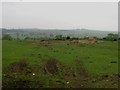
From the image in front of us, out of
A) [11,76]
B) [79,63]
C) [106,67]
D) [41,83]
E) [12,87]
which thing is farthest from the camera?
[79,63]

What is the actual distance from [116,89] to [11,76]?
5.84m

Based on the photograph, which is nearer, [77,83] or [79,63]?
[77,83]

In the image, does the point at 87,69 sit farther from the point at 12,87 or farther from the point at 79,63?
the point at 12,87

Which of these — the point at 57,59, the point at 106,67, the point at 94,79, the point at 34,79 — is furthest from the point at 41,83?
the point at 57,59

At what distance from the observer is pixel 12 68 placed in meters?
18.9

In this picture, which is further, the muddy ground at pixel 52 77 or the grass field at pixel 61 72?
the grass field at pixel 61 72

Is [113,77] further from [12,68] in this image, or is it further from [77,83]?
[12,68]

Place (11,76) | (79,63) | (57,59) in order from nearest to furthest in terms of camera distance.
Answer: (11,76) < (79,63) < (57,59)

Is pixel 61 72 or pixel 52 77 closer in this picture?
pixel 52 77

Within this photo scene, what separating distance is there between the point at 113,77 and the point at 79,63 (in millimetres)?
4872

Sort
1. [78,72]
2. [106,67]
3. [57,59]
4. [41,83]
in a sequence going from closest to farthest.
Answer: [41,83], [78,72], [106,67], [57,59]

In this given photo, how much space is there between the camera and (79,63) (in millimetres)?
21391

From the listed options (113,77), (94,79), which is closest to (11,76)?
(94,79)

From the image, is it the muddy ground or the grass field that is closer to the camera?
the muddy ground
